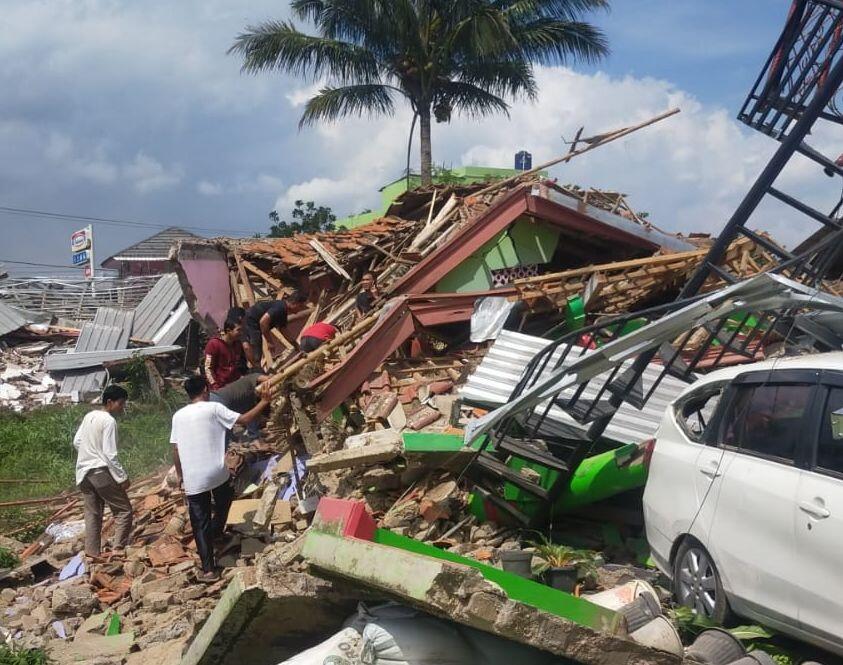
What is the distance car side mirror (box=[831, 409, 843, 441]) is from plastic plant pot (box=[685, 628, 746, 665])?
109 cm

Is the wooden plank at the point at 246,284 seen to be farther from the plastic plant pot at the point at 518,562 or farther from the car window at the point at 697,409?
the car window at the point at 697,409

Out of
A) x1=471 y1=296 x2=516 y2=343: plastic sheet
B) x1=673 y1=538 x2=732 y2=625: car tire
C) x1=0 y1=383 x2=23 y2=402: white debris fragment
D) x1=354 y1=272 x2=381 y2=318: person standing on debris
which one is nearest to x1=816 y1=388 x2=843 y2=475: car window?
x1=673 y1=538 x2=732 y2=625: car tire

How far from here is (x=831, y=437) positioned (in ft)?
13.1

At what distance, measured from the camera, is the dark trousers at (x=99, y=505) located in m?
8.20

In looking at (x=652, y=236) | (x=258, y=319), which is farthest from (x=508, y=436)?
(x=652, y=236)

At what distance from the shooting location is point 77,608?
726cm

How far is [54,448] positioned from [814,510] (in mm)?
13861

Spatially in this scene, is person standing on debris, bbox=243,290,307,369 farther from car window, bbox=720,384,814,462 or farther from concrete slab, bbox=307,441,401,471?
car window, bbox=720,384,814,462

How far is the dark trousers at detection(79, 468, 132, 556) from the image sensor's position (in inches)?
323

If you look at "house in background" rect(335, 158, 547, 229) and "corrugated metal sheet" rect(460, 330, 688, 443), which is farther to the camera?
"house in background" rect(335, 158, 547, 229)

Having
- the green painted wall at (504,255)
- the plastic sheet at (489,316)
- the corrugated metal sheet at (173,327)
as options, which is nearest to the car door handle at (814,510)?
the plastic sheet at (489,316)

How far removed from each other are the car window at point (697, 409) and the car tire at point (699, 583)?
701 mm

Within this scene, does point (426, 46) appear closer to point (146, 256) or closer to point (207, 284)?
point (207, 284)

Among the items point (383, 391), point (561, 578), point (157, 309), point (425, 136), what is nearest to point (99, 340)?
point (157, 309)
